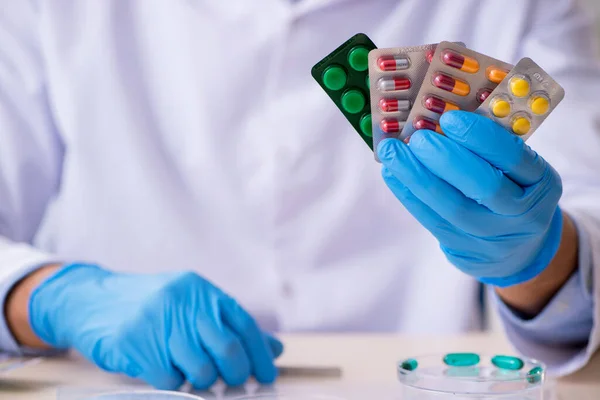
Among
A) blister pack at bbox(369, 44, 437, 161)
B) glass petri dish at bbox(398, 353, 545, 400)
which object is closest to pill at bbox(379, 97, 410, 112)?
blister pack at bbox(369, 44, 437, 161)

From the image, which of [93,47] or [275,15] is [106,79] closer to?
[93,47]

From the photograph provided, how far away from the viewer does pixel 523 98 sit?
70cm

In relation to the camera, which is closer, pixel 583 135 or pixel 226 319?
pixel 226 319

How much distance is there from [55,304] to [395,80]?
544mm

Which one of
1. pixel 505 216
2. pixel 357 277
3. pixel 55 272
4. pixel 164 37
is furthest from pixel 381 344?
pixel 164 37

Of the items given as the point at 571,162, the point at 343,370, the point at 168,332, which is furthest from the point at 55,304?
the point at 571,162

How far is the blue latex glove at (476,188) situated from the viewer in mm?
693

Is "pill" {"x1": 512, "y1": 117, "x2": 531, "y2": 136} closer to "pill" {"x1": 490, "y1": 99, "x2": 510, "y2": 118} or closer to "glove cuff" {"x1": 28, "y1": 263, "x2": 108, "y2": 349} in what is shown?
"pill" {"x1": 490, "y1": 99, "x2": 510, "y2": 118}

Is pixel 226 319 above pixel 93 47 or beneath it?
beneath

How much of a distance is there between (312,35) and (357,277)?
41 cm

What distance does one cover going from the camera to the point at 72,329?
0.92 meters

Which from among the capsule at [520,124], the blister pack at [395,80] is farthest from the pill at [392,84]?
the capsule at [520,124]

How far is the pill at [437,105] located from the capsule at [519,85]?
2.3 inches

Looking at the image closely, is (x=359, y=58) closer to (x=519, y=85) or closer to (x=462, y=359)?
(x=519, y=85)
